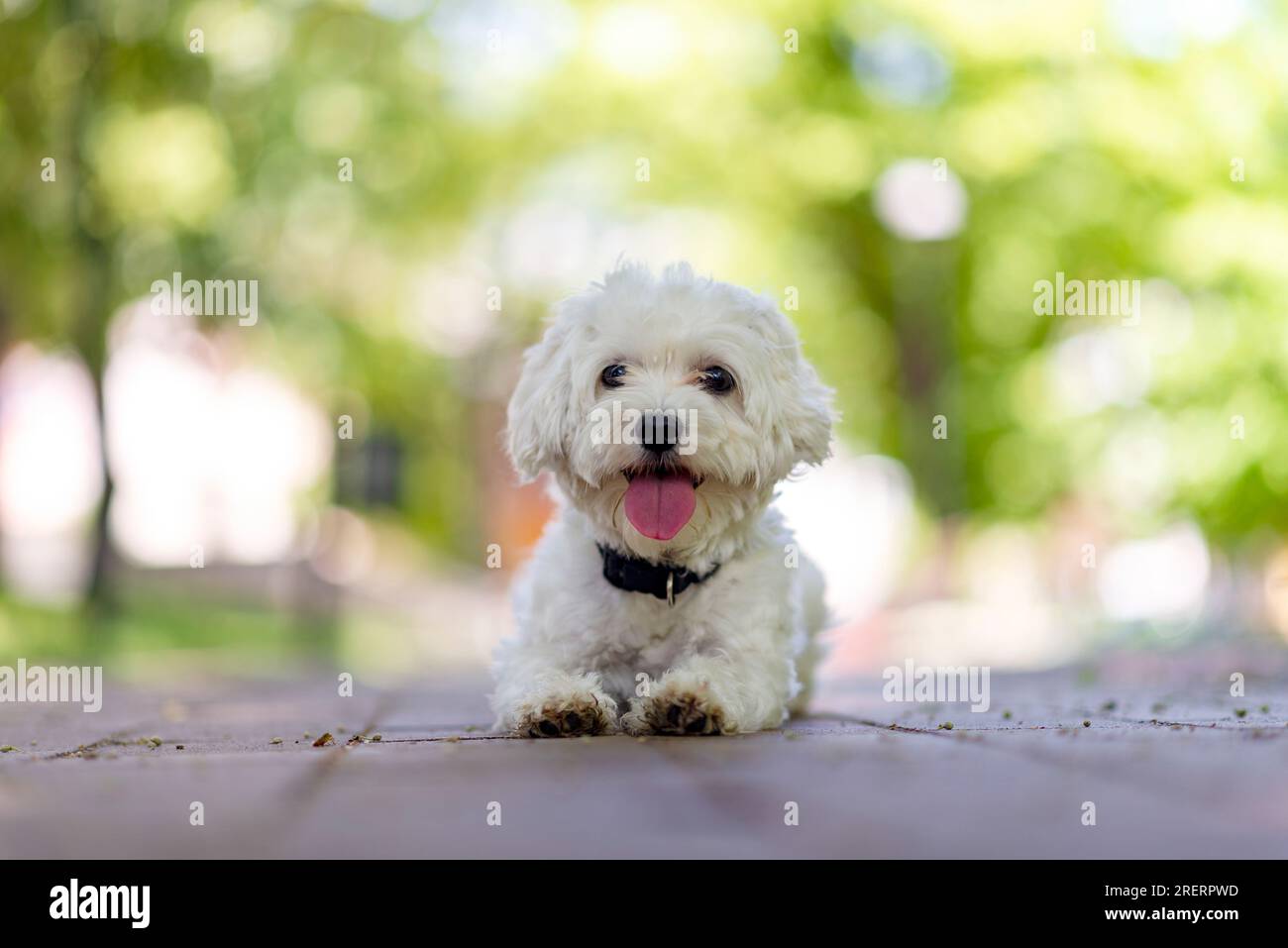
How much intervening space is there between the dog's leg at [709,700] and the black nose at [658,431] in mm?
685

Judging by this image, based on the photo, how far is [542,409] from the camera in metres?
4.42

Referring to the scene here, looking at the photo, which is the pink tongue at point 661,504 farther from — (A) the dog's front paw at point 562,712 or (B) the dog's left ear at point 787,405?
(A) the dog's front paw at point 562,712

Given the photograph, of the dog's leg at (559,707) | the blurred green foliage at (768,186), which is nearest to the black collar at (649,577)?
the dog's leg at (559,707)

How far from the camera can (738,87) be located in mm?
19531

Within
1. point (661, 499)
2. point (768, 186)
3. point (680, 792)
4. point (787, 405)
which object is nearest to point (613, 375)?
point (661, 499)

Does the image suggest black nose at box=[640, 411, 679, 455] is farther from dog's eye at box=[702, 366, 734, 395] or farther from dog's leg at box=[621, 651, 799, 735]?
dog's leg at box=[621, 651, 799, 735]

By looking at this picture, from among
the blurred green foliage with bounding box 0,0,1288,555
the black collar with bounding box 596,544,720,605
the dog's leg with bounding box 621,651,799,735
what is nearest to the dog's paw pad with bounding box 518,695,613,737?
the dog's leg with bounding box 621,651,799,735

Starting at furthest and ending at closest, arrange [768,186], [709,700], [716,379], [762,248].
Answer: [762,248] → [768,186] → [716,379] → [709,700]

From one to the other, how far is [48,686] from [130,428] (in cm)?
2547

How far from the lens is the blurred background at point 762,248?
42.6ft

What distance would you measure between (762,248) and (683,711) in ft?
55.6

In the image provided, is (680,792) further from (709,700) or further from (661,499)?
(661,499)

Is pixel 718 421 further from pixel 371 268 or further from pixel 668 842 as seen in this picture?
pixel 371 268
